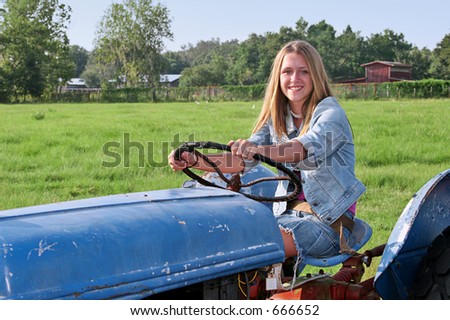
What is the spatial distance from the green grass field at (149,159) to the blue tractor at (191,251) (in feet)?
8.90

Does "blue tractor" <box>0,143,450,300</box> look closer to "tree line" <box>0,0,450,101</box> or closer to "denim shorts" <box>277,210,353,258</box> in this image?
"denim shorts" <box>277,210,353,258</box>

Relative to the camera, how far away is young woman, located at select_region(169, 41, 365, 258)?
10.0 ft

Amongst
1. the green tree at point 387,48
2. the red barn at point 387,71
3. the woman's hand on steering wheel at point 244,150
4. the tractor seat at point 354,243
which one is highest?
the green tree at point 387,48

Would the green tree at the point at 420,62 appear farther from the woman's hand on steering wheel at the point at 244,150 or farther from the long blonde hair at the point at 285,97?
the woman's hand on steering wheel at the point at 244,150

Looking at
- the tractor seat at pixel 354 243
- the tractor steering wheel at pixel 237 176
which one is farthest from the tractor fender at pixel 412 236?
the tractor steering wheel at pixel 237 176

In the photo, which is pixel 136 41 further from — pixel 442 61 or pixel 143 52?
pixel 442 61

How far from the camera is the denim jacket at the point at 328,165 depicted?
3.14 m

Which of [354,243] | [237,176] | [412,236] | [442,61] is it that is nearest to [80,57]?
[442,61]

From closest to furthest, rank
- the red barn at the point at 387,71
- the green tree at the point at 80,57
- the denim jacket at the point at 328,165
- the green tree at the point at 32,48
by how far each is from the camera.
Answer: the denim jacket at the point at 328,165 < the green tree at the point at 32,48 < the red barn at the point at 387,71 < the green tree at the point at 80,57

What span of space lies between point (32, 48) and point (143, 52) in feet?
61.0

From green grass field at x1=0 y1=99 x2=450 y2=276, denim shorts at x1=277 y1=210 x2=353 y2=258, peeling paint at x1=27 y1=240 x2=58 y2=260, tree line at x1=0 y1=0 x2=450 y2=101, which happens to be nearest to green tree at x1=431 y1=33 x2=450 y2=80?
tree line at x1=0 y1=0 x2=450 y2=101

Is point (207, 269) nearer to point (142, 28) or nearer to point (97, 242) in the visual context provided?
point (97, 242)

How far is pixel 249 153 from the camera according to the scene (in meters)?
2.87

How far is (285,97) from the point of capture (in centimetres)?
356
